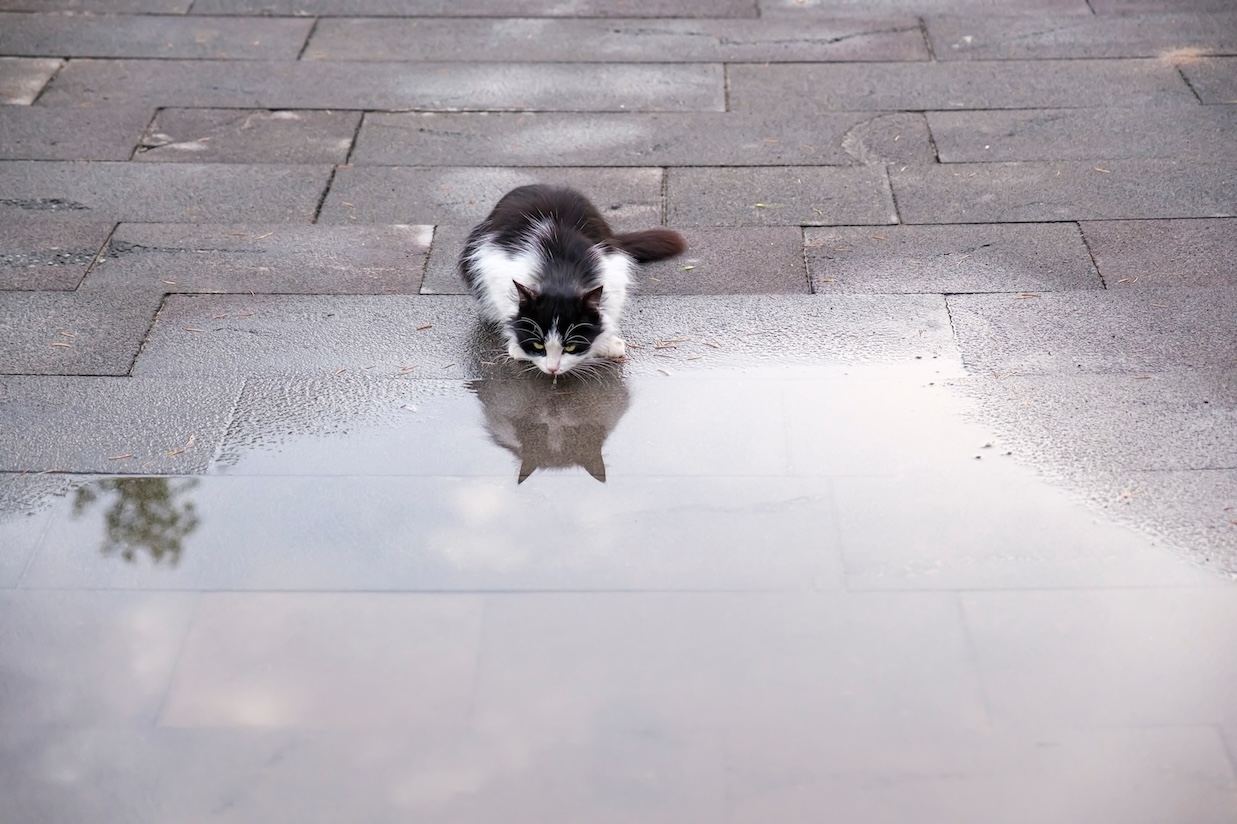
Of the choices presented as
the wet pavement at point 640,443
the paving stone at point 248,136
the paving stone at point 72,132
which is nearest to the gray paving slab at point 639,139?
the wet pavement at point 640,443

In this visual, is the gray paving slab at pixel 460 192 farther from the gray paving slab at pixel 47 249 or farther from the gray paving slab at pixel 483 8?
the gray paving slab at pixel 483 8

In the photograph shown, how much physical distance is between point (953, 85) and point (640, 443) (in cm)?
321

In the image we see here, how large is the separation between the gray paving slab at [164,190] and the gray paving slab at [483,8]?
5.93ft

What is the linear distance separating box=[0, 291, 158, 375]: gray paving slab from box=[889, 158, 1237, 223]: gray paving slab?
318cm

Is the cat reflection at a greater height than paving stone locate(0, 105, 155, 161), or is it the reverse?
the cat reflection

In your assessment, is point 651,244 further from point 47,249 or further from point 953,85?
point 47,249

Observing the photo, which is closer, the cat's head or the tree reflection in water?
the tree reflection in water

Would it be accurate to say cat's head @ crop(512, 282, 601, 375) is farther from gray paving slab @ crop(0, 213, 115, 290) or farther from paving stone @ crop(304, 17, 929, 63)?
paving stone @ crop(304, 17, 929, 63)

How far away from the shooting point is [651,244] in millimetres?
4559

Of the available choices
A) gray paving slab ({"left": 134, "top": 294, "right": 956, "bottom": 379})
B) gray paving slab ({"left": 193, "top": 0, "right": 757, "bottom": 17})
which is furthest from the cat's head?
gray paving slab ({"left": 193, "top": 0, "right": 757, "bottom": 17})

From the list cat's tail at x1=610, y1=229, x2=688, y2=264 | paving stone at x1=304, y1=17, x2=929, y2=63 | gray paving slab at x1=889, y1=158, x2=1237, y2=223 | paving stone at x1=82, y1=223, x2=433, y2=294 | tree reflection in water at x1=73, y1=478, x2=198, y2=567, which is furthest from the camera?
paving stone at x1=304, y1=17, x2=929, y2=63

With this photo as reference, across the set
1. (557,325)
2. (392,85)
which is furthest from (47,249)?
(557,325)

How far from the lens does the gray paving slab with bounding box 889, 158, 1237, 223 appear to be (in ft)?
16.3

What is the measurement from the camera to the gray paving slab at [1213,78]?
225 inches
